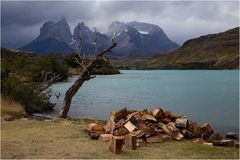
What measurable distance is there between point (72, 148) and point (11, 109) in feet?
37.3

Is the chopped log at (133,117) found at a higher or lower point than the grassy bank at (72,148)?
higher

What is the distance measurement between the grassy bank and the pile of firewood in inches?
14.5

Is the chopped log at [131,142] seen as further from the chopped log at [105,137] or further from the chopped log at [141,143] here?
the chopped log at [105,137]

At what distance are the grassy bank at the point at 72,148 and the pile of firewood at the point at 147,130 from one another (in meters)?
0.37

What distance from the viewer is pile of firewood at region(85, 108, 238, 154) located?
1450 cm

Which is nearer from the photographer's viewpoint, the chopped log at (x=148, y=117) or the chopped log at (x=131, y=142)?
the chopped log at (x=131, y=142)

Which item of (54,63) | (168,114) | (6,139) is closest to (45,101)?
(168,114)

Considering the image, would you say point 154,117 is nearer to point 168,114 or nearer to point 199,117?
point 168,114

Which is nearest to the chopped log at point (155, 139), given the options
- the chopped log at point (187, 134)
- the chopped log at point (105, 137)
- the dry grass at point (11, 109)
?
the chopped log at point (105, 137)

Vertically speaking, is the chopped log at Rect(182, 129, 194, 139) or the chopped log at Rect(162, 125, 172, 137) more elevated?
the chopped log at Rect(162, 125, 172, 137)

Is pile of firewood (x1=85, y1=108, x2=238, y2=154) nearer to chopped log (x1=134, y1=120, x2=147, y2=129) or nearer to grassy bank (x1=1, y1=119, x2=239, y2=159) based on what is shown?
chopped log (x1=134, y1=120, x2=147, y2=129)

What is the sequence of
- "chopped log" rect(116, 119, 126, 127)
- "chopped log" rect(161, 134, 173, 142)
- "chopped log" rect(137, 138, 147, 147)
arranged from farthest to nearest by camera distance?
"chopped log" rect(116, 119, 126, 127) < "chopped log" rect(161, 134, 173, 142) < "chopped log" rect(137, 138, 147, 147)

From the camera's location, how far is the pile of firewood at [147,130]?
1450cm

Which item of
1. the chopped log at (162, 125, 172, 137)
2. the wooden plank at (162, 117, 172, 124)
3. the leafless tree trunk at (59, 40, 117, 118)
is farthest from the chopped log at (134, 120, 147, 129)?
the leafless tree trunk at (59, 40, 117, 118)
